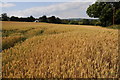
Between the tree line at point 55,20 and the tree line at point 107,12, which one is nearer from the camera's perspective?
the tree line at point 107,12

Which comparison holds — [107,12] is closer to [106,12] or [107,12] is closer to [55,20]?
[106,12]

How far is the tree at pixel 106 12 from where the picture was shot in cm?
2200

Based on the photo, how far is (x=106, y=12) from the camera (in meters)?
22.4

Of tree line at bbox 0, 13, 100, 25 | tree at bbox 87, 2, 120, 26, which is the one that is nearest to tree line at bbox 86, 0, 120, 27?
tree at bbox 87, 2, 120, 26

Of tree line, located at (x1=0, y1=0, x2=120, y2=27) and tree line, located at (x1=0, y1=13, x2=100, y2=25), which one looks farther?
tree line, located at (x1=0, y1=13, x2=100, y2=25)

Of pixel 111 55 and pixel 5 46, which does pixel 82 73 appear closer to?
pixel 111 55

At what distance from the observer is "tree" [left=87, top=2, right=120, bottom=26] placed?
22000 millimetres

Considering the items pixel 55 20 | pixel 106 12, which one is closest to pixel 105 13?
pixel 106 12

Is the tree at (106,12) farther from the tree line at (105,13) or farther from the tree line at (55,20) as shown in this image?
the tree line at (55,20)

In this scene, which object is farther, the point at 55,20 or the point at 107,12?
the point at 55,20

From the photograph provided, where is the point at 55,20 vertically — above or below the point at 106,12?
below

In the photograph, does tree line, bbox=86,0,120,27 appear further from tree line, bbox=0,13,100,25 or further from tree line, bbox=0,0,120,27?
tree line, bbox=0,13,100,25

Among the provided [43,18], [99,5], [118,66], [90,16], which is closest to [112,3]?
[99,5]

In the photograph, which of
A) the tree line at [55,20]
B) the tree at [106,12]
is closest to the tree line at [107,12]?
the tree at [106,12]
